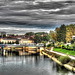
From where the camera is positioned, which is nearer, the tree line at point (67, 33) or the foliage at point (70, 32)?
the foliage at point (70, 32)

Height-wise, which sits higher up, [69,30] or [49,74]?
[69,30]

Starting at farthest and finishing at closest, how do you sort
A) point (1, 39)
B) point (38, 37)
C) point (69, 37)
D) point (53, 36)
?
point (1, 39)
point (38, 37)
point (53, 36)
point (69, 37)

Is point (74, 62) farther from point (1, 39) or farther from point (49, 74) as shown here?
point (1, 39)

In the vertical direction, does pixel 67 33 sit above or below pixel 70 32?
below

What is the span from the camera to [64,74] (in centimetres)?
3366

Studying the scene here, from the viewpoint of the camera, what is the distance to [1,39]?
628 feet

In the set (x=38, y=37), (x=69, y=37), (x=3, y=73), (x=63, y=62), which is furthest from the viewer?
(x=38, y=37)

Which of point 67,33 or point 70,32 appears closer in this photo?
point 67,33

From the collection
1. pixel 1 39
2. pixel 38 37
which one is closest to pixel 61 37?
pixel 38 37

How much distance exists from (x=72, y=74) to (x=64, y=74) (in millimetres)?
1501

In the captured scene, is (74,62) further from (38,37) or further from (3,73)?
(38,37)

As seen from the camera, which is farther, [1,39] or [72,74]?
[1,39]

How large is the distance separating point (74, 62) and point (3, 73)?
541 inches

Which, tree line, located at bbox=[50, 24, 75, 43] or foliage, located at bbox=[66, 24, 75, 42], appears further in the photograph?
tree line, located at bbox=[50, 24, 75, 43]
